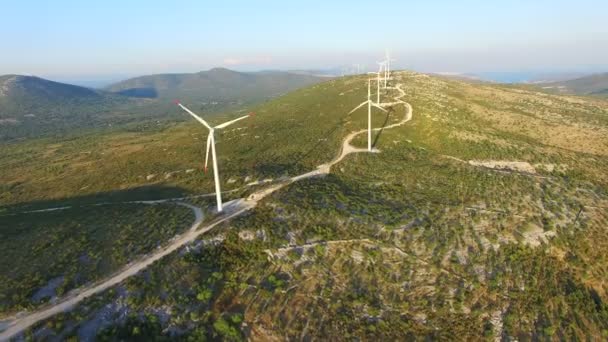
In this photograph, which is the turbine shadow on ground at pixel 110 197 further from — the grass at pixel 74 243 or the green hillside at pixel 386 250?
the grass at pixel 74 243

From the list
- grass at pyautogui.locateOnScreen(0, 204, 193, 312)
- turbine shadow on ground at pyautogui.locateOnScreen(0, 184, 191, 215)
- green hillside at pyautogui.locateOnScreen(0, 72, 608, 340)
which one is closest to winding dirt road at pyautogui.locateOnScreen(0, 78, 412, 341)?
grass at pyautogui.locateOnScreen(0, 204, 193, 312)

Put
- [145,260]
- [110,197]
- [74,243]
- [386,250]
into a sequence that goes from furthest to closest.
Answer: [110,197]
[74,243]
[386,250]
[145,260]

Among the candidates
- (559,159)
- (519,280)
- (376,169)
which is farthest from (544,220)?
(559,159)

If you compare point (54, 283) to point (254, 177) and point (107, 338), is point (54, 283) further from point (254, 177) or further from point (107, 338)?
point (254, 177)

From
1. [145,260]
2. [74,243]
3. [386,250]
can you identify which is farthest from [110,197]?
[386,250]

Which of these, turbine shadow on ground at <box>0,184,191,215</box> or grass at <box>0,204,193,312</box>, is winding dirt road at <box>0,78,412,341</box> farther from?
turbine shadow on ground at <box>0,184,191,215</box>

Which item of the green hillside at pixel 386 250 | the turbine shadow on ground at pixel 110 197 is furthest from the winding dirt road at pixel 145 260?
the turbine shadow on ground at pixel 110 197

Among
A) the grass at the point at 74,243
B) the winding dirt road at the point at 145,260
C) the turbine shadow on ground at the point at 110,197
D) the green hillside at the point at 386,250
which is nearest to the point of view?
the winding dirt road at the point at 145,260

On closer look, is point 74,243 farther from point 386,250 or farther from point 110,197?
point 386,250

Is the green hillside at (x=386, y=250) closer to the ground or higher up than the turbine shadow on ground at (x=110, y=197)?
higher up

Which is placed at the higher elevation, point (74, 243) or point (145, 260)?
point (145, 260)
